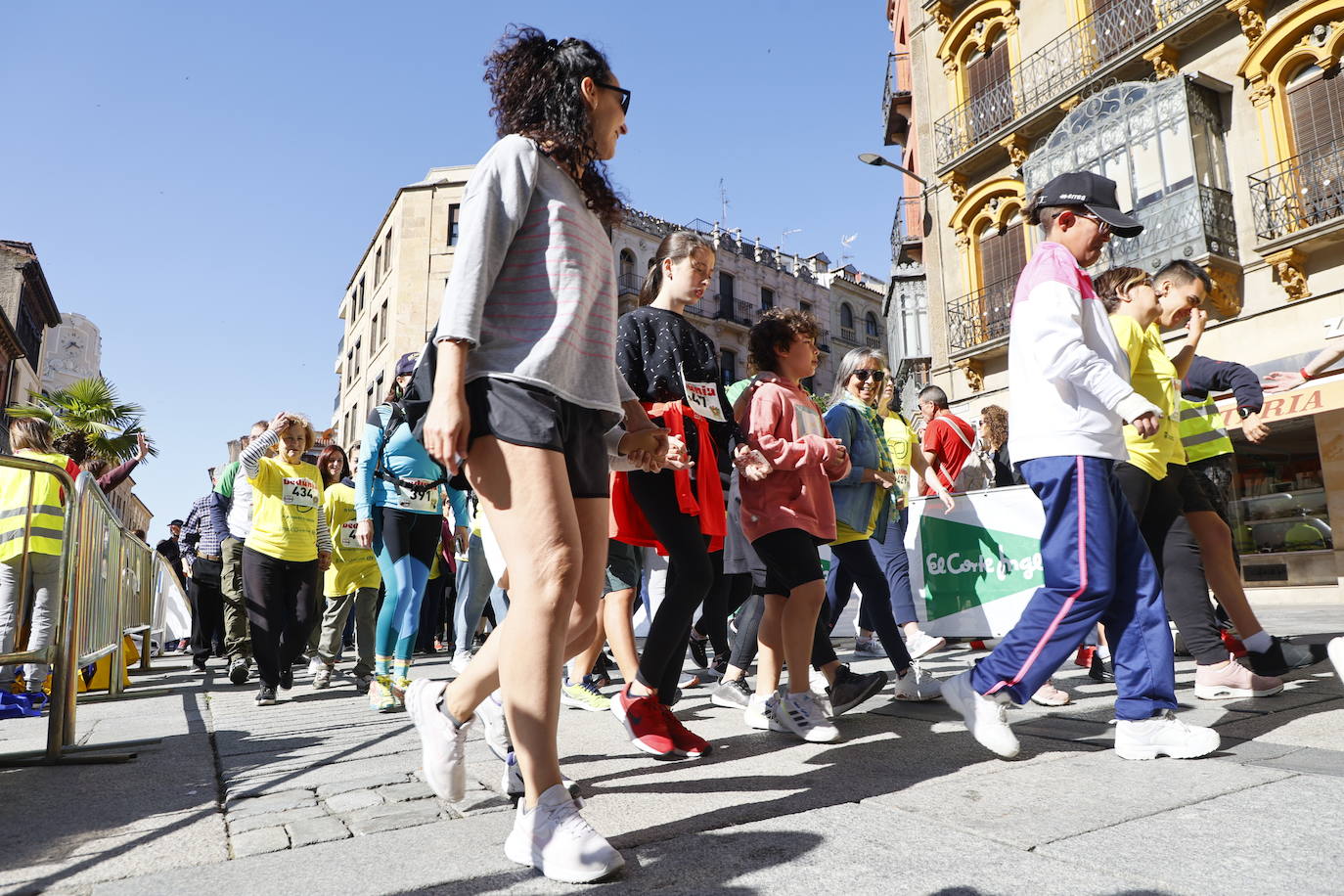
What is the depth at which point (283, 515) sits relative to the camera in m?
5.83

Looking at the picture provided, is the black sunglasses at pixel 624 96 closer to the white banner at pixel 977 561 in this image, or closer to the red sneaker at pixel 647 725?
the red sneaker at pixel 647 725

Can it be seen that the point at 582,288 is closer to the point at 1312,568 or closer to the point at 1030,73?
the point at 1312,568

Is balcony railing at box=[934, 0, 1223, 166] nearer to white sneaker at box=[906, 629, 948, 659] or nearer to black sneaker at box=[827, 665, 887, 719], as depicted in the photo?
white sneaker at box=[906, 629, 948, 659]

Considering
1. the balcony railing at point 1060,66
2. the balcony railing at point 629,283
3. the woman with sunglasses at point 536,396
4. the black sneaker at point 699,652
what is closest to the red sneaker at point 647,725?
the woman with sunglasses at point 536,396

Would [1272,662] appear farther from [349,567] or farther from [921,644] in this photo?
[349,567]

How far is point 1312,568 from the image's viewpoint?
1350 cm

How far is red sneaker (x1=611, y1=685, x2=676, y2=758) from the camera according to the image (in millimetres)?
2988

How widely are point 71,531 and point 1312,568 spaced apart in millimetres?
15552

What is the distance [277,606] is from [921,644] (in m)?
4.15

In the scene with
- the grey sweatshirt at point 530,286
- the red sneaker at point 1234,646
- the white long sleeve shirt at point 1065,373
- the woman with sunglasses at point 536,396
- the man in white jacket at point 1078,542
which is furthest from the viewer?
the red sneaker at point 1234,646

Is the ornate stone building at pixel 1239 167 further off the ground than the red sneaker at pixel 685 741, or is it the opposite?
the ornate stone building at pixel 1239 167

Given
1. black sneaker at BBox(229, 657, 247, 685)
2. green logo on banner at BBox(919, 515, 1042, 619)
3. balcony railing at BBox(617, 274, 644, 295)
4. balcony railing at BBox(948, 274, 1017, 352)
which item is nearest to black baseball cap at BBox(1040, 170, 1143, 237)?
green logo on banner at BBox(919, 515, 1042, 619)

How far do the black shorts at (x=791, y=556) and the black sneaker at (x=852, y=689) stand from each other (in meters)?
0.49

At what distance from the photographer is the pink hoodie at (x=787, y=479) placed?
3.51 meters
